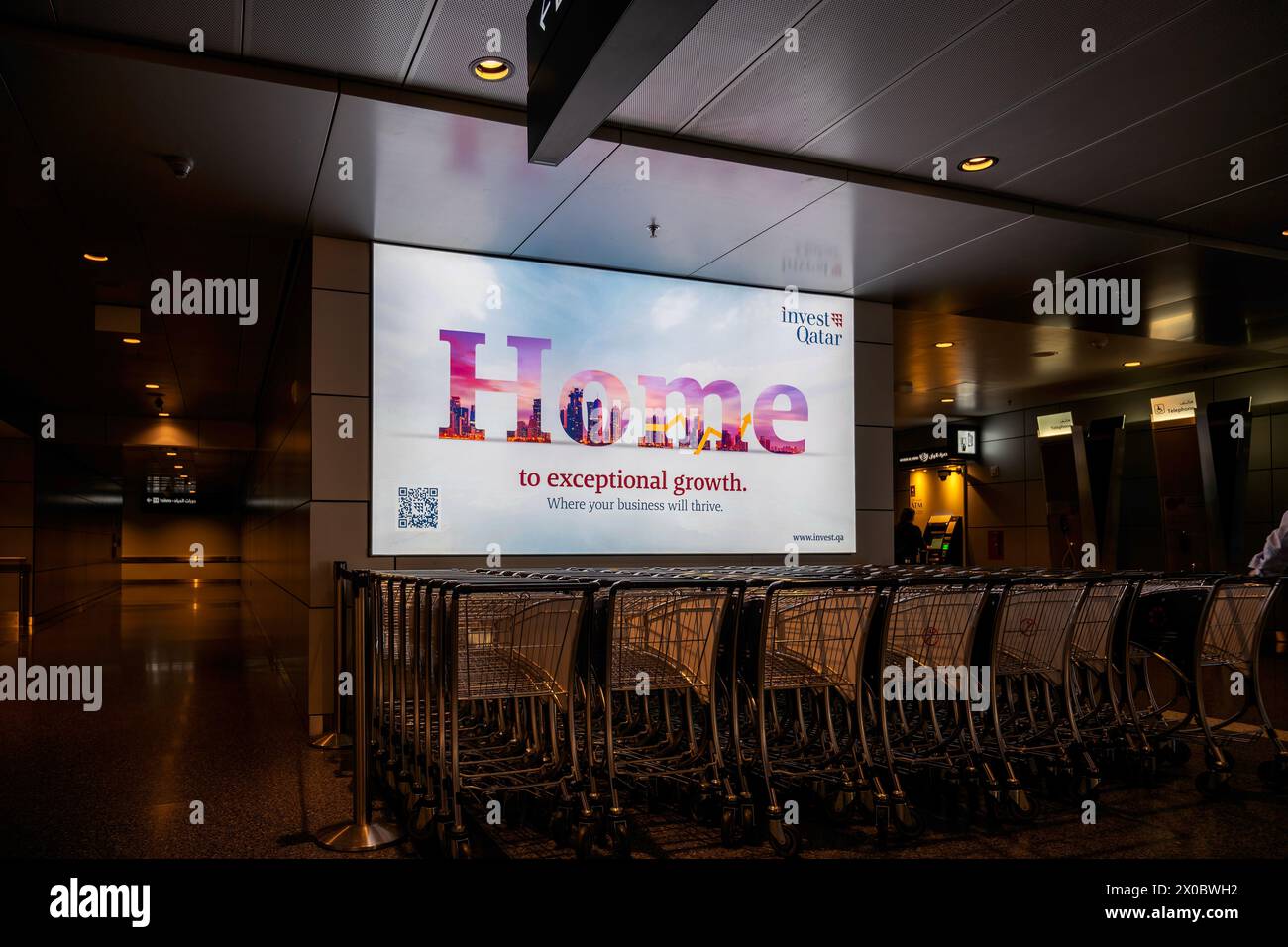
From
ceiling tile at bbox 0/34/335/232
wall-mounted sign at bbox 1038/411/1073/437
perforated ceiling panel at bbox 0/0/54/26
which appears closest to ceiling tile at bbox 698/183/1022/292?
ceiling tile at bbox 0/34/335/232

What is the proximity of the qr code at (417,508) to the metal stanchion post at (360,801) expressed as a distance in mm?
2363

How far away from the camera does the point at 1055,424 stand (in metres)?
13.1

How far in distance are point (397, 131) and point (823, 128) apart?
212 centimetres

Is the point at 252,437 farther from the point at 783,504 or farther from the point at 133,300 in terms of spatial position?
the point at 783,504

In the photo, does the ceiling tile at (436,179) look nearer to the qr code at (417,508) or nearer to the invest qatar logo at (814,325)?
the qr code at (417,508)

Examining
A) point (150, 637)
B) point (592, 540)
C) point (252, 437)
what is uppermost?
point (252, 437)

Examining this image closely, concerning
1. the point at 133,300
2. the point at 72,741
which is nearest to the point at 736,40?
the point at 72,741

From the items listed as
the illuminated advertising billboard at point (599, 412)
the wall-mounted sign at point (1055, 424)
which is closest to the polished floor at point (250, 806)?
the illuminated advertising billboard at point (599, 412)

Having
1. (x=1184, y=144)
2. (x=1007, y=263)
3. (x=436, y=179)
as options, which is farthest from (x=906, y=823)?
(x=1007, y=263)

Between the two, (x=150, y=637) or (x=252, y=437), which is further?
(x=252, y=437)

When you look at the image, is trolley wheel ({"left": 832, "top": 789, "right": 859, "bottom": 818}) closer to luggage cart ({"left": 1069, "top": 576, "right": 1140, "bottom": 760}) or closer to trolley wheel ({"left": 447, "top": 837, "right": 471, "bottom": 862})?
luggage cart ({"left": 1069, "top": 576, "right": 1140, "bottom": 760})

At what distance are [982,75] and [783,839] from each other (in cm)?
334

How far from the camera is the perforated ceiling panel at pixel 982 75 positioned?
3695mm

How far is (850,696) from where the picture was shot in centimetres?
376
